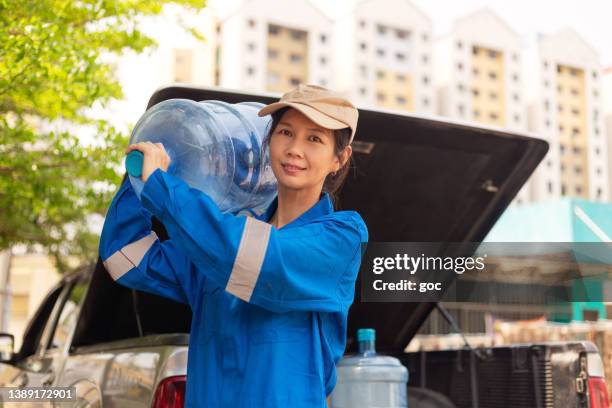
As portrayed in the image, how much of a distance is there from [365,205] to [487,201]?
640 mm

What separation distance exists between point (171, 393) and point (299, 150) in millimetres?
1145

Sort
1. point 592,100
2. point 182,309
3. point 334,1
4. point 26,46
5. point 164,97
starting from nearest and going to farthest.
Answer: point 164,97 → point 182,309 → point 26,46 → point 334,1 → point 592,100

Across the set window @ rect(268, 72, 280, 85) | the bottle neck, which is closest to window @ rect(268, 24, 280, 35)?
window @ rect(268, 72, 280, 85)

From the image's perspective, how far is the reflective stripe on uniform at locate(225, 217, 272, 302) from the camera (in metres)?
1.97

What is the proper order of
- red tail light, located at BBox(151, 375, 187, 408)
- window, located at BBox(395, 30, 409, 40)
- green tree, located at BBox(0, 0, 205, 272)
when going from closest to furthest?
red tail light, located at BBox(151, 375, 187, 408) → green tree, located at BBox(0, 0, 205, 272) → window, located at BBox(395, 30, 409, 40)

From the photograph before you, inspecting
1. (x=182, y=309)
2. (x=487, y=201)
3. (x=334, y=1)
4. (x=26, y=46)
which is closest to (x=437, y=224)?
(x=487, y=201)

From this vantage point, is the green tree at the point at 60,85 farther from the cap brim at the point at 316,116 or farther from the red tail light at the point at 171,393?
the cap brim at the point at 316,116

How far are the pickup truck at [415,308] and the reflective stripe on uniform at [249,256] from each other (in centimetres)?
126

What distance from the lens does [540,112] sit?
72.9 m

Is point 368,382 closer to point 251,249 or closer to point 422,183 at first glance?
point 422,183

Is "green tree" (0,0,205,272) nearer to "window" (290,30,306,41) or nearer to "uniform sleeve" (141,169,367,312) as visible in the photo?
"uniform sleeve" (141,169,367,312)

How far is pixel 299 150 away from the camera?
2223mm

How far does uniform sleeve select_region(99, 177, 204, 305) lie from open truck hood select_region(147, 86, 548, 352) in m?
1.41

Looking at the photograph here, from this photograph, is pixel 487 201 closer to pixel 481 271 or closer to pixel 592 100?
pixel 481 271
